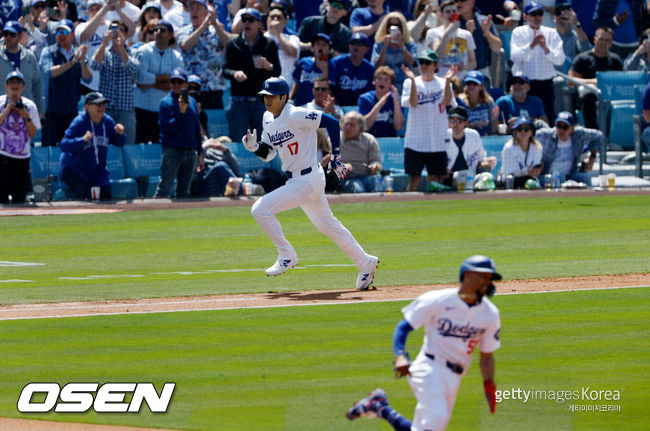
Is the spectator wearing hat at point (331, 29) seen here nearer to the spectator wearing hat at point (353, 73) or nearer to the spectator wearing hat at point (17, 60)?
the spectator wearing hat at point (353, 73)

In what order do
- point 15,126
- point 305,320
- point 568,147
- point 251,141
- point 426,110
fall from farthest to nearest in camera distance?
1. point 568,147
2. point 426,110
3. point 15,126
4. point 251,141
5. point 305,320

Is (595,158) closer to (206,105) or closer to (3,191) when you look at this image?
(206,105)

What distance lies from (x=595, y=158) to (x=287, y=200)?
35.2 feet

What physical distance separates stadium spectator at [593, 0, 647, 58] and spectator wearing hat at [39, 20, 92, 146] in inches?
417

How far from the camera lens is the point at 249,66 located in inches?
849

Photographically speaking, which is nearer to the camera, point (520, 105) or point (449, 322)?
point (449, 322)

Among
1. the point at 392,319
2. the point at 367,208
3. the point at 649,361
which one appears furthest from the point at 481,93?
the point at 649,361

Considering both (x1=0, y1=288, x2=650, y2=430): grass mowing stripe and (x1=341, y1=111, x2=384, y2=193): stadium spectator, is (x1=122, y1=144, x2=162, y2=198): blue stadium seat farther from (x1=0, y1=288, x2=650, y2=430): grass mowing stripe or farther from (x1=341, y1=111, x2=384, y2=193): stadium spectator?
(x1=0, y1=288, x2=650, y2=430): grass mowing stripe

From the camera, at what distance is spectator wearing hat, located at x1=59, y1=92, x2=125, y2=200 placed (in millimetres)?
19812

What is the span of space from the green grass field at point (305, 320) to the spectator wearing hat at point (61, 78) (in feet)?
7.79

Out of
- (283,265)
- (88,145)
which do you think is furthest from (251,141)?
(88,145)

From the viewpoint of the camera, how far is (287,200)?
1310 centimetres

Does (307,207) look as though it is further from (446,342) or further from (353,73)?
(353,73)

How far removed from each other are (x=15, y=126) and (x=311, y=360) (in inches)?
442
